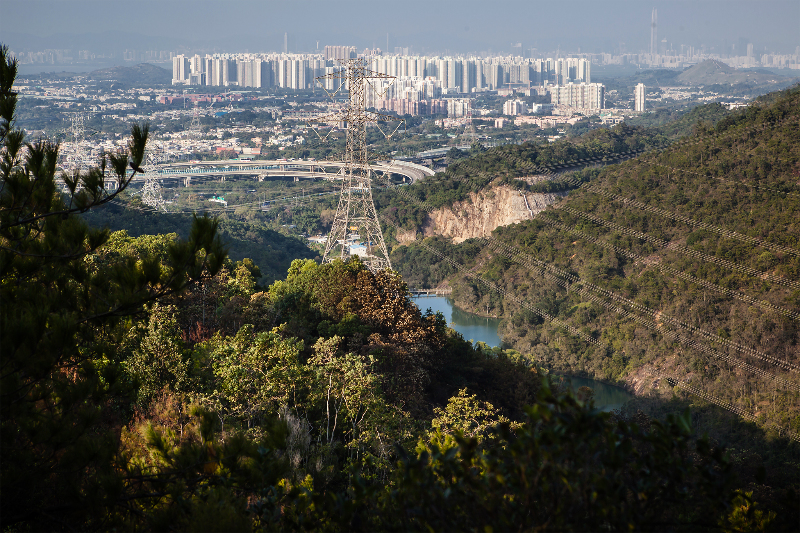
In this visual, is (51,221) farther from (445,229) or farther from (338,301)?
(445,229)

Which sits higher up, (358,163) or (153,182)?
(358,163)

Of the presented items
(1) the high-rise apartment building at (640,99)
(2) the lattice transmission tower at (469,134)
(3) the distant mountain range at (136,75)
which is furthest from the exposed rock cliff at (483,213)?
(3) the distant mountain range at (136,75)

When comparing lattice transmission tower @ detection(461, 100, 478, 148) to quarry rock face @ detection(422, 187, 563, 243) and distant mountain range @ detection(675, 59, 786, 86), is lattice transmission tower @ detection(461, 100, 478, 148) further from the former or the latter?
distant mountain range @ detection(675, 59, 786, 86)

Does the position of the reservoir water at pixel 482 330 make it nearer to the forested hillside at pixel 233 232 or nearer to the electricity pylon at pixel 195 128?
the forested hillside at pixel 233 232

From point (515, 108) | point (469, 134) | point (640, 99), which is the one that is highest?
point (640, 99)

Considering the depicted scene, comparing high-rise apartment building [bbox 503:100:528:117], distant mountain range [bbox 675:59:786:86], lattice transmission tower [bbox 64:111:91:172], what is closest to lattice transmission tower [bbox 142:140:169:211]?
lattice transmission tower [bbox 64:111:91:172]

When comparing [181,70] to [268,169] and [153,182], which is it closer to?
[268,169]

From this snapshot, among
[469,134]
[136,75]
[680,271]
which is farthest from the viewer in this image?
[136,75]

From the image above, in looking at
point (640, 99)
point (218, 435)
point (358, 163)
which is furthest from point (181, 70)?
point (218, 435)
